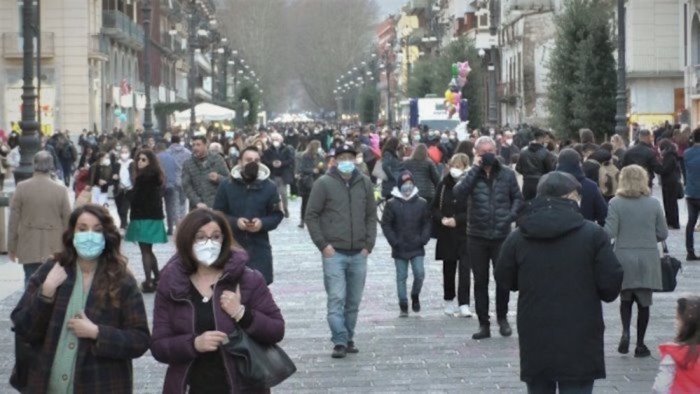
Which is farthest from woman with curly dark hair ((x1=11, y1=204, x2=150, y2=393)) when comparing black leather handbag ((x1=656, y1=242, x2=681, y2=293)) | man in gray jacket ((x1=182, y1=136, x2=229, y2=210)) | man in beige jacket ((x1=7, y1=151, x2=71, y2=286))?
man in gray jacket ((x1=182, y1=136, x2=229, y2=210))

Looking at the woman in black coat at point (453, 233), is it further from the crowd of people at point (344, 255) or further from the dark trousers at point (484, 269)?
the dark trousers at point (484, 269)

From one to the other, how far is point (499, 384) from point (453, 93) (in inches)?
2013

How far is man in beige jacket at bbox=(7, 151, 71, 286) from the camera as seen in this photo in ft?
45.6

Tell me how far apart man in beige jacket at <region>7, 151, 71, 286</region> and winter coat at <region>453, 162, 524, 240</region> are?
10.6ft

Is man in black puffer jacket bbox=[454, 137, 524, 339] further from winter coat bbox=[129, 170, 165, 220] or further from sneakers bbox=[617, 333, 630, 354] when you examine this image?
winter coat bbox=[129, 170, 165, 220]

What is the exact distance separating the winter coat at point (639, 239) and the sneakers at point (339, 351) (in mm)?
2155

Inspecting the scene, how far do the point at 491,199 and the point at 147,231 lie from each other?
4.91m

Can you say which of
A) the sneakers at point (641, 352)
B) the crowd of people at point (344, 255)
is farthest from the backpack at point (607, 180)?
the sneakers at point (641, 352)

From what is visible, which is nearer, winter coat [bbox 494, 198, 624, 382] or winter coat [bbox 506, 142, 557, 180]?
winter coat [bbox 494, 198, 624, 382]

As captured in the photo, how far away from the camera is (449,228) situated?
15.7 m

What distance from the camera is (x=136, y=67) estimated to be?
81750mm

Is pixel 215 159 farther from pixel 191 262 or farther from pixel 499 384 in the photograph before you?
pixel 191 262

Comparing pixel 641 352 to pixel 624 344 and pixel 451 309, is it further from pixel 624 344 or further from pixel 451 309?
pixel 451 309

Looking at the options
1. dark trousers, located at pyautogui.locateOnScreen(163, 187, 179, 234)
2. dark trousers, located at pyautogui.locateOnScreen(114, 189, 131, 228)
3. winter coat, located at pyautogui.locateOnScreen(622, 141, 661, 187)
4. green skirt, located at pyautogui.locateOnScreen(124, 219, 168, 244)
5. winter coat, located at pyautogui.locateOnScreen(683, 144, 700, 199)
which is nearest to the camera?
green skirt, located at pyautogui.locateOnScreen(124, 219, 168, 244)
